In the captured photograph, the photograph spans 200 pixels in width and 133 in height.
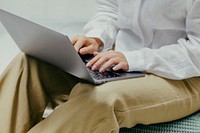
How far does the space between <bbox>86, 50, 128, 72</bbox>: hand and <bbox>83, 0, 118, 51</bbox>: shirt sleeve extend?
0.18 m

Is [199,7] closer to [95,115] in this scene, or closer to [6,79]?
[95,115]

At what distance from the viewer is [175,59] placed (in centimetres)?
86

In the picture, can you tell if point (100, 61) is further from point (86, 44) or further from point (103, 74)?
point (86, 44)

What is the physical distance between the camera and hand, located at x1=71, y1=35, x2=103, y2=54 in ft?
3.01

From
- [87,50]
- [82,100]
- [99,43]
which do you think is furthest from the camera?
[99,43]

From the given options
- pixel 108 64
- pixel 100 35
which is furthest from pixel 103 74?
pixel 100 35

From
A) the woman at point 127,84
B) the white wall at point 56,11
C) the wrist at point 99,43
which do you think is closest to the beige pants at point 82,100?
the woman at point 127,84

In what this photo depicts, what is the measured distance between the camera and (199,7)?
0.85 metres

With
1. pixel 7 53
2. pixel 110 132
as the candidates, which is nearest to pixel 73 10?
pixel 7 53

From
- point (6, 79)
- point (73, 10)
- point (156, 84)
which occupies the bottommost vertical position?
point (73, 10)

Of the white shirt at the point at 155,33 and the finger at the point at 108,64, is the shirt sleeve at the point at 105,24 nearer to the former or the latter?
the white shirt at the point at 155,33

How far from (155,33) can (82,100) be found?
301 millimetres

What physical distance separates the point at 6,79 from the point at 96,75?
0.81ft

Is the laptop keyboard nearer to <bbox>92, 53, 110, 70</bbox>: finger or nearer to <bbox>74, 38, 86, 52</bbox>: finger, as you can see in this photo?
<bbox>92, 53, 110, 70</bbox>: finger
